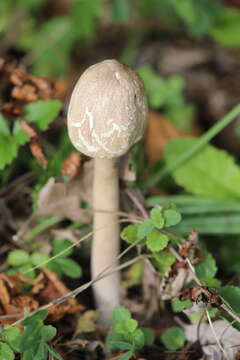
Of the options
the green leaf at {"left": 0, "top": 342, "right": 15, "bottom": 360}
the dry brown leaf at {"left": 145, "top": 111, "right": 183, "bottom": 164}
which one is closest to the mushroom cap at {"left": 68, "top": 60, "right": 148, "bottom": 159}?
the green leaf at {"left": 0, "top": 342, "right": 15, "bottom": 360}

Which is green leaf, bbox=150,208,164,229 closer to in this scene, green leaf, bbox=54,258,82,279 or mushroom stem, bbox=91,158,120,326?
mushroom stem, bbox=91,158,120,326

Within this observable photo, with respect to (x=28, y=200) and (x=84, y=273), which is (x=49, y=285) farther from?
(x=28, y=200)

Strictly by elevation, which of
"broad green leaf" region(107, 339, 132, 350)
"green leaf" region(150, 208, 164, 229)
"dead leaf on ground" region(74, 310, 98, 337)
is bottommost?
"dead leaf on ground" region(74, 310, 98, 337)

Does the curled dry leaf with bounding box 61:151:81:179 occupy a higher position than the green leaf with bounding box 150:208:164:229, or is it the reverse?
the curled dry leaf with bounding box 61:151:81:179

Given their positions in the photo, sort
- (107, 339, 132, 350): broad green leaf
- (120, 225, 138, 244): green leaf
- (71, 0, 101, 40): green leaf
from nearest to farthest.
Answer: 1. (107, 339, 132, 350): broad green leaf
2. (120, 225, 138, 244): green leaf
3. (71, 0, 101, 40): green leaf

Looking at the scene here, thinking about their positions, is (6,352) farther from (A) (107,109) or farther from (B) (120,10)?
(B) (120,10)

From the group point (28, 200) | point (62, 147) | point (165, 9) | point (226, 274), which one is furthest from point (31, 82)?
point (165, 9)
